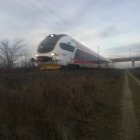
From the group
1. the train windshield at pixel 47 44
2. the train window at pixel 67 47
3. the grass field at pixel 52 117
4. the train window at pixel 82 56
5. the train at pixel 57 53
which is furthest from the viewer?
the train window at pixel 82 56

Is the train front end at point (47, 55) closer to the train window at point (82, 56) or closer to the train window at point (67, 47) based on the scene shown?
the train window at point (67, 47)

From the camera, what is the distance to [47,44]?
2742 cm

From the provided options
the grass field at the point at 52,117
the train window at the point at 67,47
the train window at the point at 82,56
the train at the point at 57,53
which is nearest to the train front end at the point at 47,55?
the train at the point at 57,53

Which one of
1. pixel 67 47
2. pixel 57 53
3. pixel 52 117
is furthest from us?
pixel 67 47

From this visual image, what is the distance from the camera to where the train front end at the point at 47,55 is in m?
26.4

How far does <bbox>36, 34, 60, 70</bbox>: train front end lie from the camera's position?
26.4 metres

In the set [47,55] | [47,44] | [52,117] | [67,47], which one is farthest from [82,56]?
[52,117]

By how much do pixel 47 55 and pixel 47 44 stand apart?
4.49ft

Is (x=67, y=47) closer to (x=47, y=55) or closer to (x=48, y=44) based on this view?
(x=48, y=44)

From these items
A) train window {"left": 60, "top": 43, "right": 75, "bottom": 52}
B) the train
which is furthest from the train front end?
train window {"left": 60, "top": 43, "right": 75, "bottom": 52}

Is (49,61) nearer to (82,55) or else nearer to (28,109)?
(82,55)

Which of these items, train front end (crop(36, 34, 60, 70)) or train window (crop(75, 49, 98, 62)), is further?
train window (crop(75, 49, 98, 62))

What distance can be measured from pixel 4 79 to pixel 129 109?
621cm

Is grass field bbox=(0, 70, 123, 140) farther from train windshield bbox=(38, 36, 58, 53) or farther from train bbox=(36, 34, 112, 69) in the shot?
train windshield bbox=(38, 36, 58, 53)
